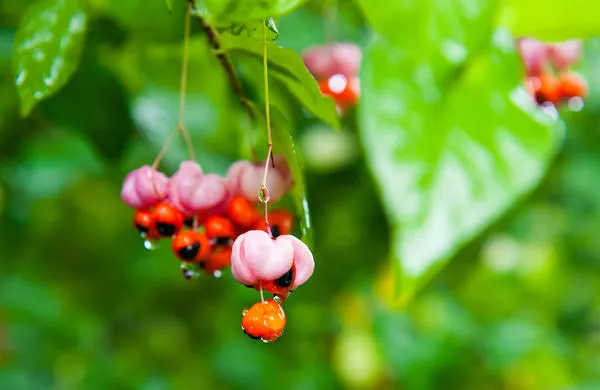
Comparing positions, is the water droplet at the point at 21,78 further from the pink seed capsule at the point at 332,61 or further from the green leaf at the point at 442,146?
the pink seed capsule at the point at 332,61

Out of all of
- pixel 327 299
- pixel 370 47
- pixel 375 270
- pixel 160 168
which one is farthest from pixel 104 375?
pixel 370 47

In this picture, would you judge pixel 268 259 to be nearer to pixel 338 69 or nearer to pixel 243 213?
pixel 243 213

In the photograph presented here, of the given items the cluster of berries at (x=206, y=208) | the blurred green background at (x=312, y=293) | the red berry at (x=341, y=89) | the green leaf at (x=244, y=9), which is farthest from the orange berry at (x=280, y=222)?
the blurred green background at (x=312, y=293)

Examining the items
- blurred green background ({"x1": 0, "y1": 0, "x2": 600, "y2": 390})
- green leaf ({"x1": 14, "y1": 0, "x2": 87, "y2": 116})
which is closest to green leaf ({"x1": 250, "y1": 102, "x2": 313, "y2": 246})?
green leaf ({"x1": 14, "y1": 0, "x2": 87, "y2": 116})

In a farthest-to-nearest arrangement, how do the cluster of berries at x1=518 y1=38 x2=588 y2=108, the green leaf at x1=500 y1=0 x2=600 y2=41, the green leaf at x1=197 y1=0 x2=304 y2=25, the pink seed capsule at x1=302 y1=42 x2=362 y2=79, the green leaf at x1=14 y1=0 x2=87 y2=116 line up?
1. the pink seed capsule at x1=302 y1=42 x2=362 y2=79
2. the cluster of berries at x1=518 y1=38 x2=588 y2=108
3. the green leaf at x1=500 y1=0 x2=600 y2=41
4. the green leaf at x1=14 y1=0 x2=87 y2=116
5. the green leaf at x1=197 y1=0 x2=304 y2=25

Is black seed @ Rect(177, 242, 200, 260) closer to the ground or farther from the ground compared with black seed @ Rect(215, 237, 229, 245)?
farther from the ground

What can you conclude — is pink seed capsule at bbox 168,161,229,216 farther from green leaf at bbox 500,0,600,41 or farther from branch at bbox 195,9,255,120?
green leaf at bbox 500,0,600,41
